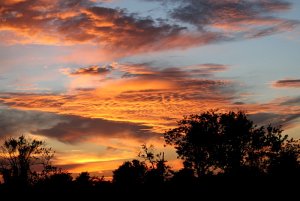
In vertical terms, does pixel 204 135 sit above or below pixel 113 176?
above

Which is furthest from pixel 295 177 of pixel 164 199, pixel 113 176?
pixel 113 176

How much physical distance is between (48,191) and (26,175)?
111ft

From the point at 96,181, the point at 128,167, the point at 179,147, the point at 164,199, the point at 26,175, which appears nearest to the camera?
the point at 164,199

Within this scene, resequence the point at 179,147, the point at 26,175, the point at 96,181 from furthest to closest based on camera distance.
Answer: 1. the point at 179,147
2. the point at 26,175
3. the point at 96,181

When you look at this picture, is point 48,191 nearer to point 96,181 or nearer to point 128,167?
point 96,181

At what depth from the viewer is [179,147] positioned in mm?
90062

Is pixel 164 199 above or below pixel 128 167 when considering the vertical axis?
below

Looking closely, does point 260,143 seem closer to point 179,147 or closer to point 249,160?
point 249,160

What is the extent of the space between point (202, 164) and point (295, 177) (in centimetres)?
3563

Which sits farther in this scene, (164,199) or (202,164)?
(202,164)

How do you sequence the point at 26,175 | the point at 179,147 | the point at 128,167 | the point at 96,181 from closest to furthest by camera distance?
the point at 96,181 < the point at 26,175 < the point at 179,147 < the point at 128,167

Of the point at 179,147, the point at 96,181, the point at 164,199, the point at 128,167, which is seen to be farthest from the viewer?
the point at 128,167

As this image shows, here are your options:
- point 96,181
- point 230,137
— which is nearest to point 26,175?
point 96,181

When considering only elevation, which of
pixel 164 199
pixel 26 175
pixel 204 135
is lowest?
pixel 164 199
